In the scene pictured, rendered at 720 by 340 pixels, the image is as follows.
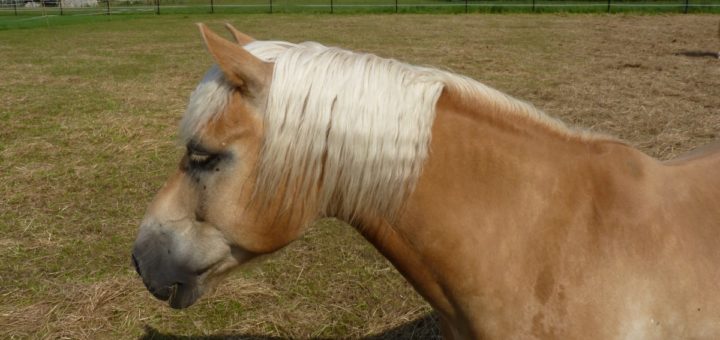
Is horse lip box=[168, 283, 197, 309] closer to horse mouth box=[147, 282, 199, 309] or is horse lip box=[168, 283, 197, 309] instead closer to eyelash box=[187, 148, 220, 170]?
horse mouth box=[147, 282, 199, 309]

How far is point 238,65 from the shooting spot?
1616 millimetres

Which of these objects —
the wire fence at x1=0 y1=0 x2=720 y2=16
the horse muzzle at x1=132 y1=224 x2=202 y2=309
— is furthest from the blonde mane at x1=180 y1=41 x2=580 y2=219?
the wire fence at x1=0 y1=0 x2=720 y2=16

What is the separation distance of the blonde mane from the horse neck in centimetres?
8

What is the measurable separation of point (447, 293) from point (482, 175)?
Answer: 15.3 inches

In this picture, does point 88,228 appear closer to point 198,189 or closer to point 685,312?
point 198,189

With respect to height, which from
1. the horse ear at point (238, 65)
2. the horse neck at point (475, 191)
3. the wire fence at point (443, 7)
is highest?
the wire fence at point (443, 7)

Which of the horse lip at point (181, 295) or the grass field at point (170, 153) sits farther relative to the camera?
the grass field at point (170, 153)

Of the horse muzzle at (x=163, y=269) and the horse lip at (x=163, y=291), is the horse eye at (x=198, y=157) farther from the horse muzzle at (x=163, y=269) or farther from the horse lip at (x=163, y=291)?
the horse lip at (x=163, y=291)

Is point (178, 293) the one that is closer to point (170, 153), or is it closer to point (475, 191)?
point (475, 191)

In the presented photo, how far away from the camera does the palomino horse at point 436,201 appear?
1.67m

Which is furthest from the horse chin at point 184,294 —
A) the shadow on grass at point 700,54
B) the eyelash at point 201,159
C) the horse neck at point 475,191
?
the shadow on grass at point 700,54

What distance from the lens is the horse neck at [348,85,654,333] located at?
176 centimetres

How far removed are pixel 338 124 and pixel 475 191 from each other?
1.55ft

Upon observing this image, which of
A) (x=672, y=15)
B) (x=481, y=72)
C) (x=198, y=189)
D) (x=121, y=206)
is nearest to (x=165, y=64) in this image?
(x=481, y=72)
